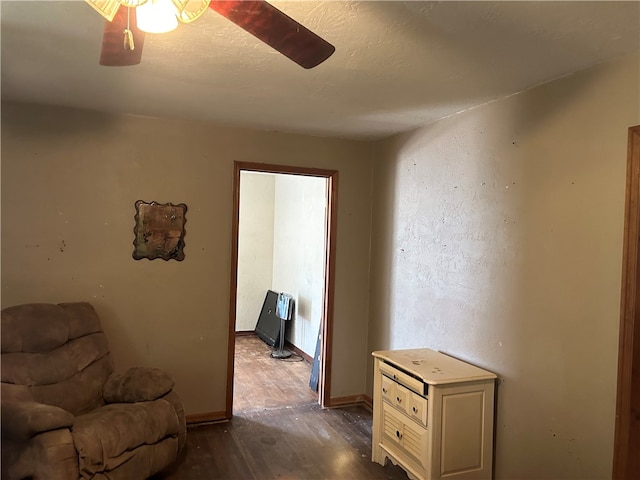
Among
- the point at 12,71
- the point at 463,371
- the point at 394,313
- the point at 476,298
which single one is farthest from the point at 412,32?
the point at 394,313

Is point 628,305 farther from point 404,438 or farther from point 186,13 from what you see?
point 186,13

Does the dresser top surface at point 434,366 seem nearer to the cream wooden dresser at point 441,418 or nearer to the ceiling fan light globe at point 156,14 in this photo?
the cream wooden dresser at point 441,418

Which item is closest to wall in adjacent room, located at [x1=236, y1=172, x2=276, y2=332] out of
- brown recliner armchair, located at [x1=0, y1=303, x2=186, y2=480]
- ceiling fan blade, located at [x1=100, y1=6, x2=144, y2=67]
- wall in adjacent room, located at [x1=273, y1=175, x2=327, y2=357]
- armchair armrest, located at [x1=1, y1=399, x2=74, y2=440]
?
wall in adjacent room, located at [x1=273, y1=175, x2=327, y2=357]

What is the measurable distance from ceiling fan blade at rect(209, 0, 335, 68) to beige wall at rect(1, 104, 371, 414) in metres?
2.19

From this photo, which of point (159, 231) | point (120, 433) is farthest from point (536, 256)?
point (159, 231)

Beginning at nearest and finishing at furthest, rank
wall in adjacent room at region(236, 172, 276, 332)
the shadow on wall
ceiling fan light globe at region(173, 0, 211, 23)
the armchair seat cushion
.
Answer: ceiling fan light globe at region(173, 0, 211, 23)
the armchair seat cushion
the shadow on wall
wall in adjacent room at region(236, 172, 276, 332)

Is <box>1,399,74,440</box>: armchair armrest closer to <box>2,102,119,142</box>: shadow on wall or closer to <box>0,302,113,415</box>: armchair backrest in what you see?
<box>0,302,113,415</box>: armchair backrest

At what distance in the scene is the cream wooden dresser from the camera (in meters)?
2.53

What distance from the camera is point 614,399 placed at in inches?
80.9

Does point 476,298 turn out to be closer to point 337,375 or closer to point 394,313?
point 394,313

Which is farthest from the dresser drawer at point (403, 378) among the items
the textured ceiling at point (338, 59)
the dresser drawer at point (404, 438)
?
the textured ceiling at point (338, 59)

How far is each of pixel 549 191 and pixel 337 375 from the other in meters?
2.36

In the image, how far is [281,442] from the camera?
10.7 feet

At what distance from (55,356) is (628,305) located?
2981mm
